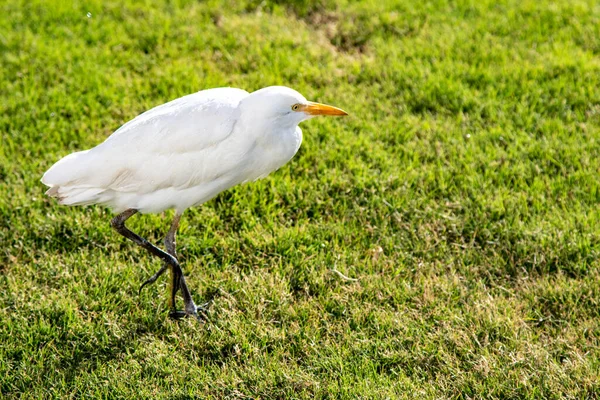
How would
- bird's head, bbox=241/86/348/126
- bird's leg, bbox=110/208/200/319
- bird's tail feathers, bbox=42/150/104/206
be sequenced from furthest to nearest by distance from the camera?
bird's leg, bbox=110/208/200/319
bird's tail feathers, bbox=42/150/104/206
bird's head, bbox=241/86/348/126

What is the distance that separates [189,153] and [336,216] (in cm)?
127

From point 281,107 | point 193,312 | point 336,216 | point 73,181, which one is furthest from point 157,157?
point 336,216

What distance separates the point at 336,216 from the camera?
15.9 ft

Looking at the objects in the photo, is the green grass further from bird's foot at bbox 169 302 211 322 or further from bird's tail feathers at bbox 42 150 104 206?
bird's tail feathers at bbox 42 150 104 206

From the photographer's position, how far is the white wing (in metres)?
3.89

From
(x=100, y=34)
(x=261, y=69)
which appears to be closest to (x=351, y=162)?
(x=261, y=69)

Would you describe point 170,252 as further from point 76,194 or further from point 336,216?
point 336,216

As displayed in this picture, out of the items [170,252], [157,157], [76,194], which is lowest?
[170,252]

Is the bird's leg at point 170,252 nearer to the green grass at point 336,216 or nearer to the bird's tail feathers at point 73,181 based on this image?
the green grass at point 336,216

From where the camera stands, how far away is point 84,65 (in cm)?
605

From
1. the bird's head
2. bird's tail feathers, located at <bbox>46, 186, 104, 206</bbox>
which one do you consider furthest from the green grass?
the bird's head

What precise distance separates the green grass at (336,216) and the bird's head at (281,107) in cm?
96

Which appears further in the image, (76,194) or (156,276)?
(156,276)

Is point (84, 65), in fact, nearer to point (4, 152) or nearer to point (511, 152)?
point (4, 152)
